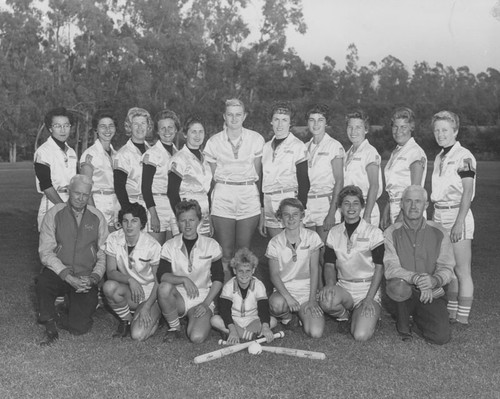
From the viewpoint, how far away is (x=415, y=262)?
5.86 meters

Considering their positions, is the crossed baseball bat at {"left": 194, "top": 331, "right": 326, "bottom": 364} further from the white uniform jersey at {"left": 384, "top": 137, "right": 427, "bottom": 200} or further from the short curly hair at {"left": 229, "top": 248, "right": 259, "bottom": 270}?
the white uniform jersey at {"left": 384, "top": 137, "right": 427, "bottom": 200}

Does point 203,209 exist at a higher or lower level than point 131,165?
lower

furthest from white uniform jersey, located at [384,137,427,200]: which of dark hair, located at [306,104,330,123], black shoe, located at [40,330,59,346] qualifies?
black shoe, located at [40,330,59,346]

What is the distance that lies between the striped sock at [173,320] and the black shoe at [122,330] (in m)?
0.40

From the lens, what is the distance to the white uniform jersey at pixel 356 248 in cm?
599

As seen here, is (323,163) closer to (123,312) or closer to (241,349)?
(241,349)

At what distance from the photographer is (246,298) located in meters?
5.78

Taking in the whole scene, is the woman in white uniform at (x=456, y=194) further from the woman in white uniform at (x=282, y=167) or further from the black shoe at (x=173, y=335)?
the black shoe at (x=173, y=335)

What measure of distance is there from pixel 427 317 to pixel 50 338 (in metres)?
3.17

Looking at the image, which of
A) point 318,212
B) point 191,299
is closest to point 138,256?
point 191,299

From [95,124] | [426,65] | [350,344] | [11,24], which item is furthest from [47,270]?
[426,65]

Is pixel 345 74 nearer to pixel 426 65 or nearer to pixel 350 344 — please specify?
pixel 426 65

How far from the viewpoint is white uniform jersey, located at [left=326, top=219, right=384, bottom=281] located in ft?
19.7

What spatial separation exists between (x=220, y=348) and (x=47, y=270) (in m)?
1.77
